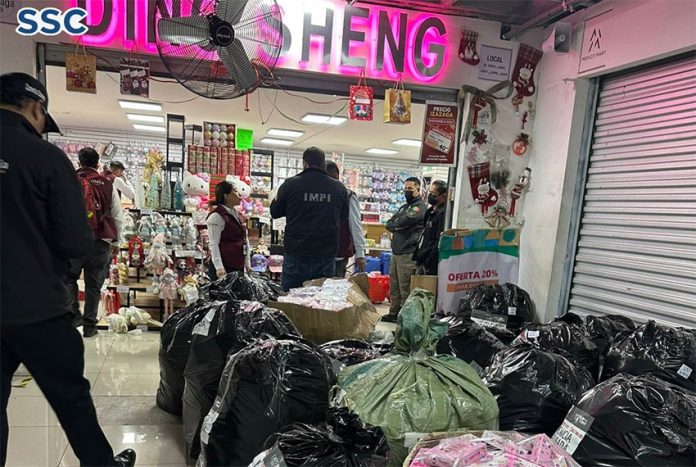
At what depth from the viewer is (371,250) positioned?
29.0 feet

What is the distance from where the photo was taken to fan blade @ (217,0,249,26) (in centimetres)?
255

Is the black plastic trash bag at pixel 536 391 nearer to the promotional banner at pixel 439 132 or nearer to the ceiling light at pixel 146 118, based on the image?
the promotional banner at pixel 439 132

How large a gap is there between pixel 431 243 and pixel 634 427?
10.8 ft

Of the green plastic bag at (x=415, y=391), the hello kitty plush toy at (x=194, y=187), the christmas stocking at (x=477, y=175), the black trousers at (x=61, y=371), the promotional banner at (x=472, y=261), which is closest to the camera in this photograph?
the green plastic bag at (x=415, y=391)

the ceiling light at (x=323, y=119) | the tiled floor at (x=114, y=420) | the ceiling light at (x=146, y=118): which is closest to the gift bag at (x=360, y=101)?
the tiled floor at (x=114, y=420)

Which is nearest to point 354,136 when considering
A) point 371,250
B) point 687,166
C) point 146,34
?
point 371,250

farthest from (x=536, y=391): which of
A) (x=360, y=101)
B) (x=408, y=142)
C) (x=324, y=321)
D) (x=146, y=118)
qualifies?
(x=146, y=118)

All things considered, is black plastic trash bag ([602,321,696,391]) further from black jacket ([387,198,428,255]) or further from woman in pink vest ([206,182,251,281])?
black jacket ([387,198,428,255])

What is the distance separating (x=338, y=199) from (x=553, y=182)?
5.53 ft

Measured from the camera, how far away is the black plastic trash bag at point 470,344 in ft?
7.56

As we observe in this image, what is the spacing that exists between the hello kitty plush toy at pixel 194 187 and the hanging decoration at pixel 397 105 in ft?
8.83

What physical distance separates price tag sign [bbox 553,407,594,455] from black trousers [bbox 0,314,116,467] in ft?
5.35

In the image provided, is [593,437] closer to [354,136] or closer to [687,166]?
[687,166]

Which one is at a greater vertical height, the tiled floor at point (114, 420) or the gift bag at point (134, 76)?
the gift bag at point (134, 76)
